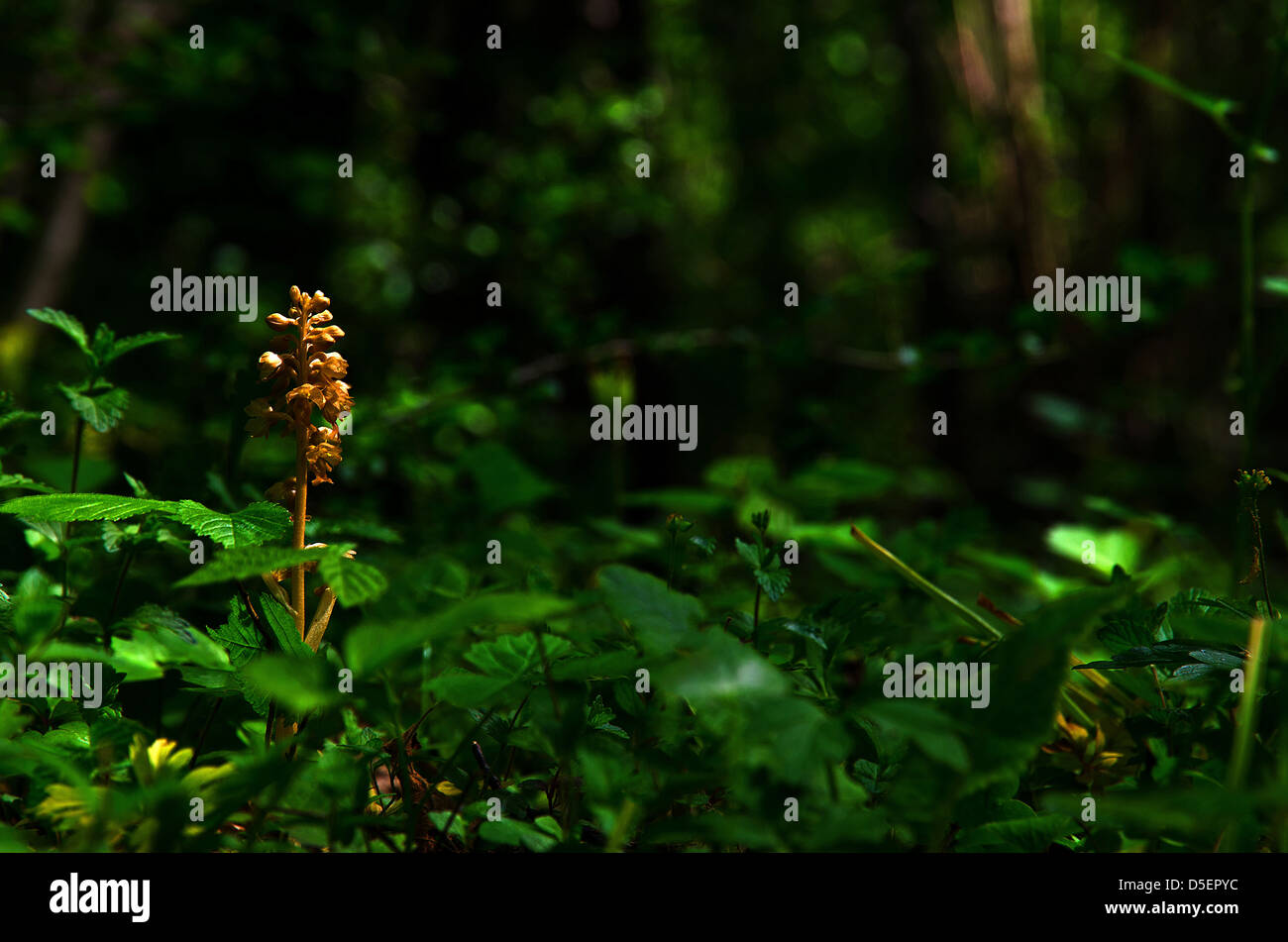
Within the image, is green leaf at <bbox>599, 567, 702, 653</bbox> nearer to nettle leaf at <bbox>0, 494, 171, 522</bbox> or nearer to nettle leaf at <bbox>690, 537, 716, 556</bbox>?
nettle leaf at <bbox>690, 537, 716, 556</bbox>

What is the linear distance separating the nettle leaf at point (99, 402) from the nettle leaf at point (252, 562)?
460mm

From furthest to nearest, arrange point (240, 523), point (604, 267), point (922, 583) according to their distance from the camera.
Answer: point (604, 267), point (922, 583), point (240, 523)

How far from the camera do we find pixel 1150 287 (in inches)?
96.7

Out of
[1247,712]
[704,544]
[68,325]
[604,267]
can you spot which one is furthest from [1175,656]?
[604,267]

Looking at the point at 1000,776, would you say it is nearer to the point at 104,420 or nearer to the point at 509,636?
the point at 509,636

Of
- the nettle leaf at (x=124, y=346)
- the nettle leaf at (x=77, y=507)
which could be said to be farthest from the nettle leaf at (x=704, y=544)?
the nettle leaf at (x=124, y=346)

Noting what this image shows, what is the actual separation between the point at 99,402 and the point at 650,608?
0.93 meters

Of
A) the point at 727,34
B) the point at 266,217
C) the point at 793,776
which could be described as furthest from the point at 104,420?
the point at 727,34

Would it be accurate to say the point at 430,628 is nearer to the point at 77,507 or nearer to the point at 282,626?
the point at 282,626

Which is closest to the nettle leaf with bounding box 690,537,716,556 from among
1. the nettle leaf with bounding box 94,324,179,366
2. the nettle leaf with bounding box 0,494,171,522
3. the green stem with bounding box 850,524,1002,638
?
the green stem with bounding box 850,524,1002,638

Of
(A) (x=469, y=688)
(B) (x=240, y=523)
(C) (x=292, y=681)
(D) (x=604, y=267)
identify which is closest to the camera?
(C) (x=292, y=681)

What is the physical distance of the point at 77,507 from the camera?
1183 mm

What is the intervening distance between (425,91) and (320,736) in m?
4.58
